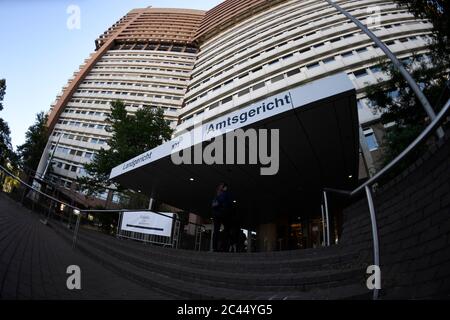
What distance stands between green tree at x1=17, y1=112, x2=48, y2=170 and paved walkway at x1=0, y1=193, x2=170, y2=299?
34612 mm

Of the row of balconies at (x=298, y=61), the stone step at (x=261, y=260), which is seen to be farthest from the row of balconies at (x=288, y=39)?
the stone step at (x=261, y=260)

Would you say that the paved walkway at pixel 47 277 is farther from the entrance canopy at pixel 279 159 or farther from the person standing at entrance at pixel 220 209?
the entrance canopy at pixel 279 159

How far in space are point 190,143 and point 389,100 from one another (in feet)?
23.3

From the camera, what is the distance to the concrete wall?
2424 mm

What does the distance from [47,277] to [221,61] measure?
36.7 metres

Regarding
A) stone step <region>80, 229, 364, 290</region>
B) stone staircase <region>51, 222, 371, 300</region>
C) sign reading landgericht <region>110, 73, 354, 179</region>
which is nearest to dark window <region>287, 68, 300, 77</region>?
sign reading landgericht <region>110, 73, 354, 179</region>

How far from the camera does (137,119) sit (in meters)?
18.0

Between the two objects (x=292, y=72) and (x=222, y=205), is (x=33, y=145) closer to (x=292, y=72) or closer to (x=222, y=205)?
(x=292, y=72)

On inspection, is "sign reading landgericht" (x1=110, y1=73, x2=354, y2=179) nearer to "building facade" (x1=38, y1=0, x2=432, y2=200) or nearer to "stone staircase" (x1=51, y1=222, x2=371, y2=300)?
"stone staircase" (x1=51, y1=222, x2=371, y2=300)

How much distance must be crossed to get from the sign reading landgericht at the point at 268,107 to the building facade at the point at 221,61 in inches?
346

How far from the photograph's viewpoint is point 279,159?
780 cm

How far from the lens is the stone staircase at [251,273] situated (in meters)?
3.45

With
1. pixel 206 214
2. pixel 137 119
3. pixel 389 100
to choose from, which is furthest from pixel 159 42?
pixel 389 100
